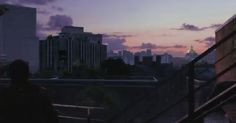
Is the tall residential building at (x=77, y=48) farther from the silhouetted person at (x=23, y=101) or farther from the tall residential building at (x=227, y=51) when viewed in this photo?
the silhouetted person at (x=23, y=101)

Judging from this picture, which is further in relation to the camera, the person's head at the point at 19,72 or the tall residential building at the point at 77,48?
the tall residential building at the point at 77,48

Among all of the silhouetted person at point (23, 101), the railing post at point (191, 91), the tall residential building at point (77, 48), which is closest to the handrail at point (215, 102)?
the railing post at point (191, 91)

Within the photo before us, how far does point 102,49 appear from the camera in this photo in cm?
12438

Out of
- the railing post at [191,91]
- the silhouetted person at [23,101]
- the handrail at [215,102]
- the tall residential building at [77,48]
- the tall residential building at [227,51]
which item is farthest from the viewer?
the tall residential building at [77,48]

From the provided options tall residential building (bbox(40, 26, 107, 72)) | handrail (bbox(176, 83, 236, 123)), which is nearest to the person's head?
handrail (bbox(176, 83, 236, 123))

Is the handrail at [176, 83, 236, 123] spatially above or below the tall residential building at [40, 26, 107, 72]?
above

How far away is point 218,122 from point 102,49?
113257mm

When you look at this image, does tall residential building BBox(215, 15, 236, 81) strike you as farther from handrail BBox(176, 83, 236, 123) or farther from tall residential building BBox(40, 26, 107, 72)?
tall residential building BBox(40, 26, 107, 72)

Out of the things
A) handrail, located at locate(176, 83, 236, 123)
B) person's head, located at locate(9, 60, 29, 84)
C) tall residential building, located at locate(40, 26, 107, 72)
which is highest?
person's head, located at locate(9, 60, 29, 84)

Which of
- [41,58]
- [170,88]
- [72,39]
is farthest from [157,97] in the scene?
[41,58]

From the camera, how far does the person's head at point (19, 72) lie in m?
5.74

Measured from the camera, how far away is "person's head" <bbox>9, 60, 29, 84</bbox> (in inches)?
226

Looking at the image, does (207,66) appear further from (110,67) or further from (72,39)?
(72,39)

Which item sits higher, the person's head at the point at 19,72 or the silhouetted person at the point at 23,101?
the person's head at the point at 19,72
